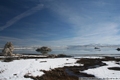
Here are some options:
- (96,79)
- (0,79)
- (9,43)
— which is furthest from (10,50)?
(96,79)

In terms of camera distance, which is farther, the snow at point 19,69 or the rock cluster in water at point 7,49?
the rock cluster in water at point 7,49

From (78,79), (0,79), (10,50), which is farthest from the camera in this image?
(10,50)

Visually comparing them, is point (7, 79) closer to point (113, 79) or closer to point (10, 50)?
point (113, 79)

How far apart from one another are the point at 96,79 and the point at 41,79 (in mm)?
8188

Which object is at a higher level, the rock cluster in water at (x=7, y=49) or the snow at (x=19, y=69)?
the rock cluster in water at (x=7, y=49)

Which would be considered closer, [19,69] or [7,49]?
[19,69]

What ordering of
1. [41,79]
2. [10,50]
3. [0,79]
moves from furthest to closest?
[10,50], [41,79], [0,79]

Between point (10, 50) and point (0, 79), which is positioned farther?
point (10, 50)

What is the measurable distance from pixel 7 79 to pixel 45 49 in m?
87.7

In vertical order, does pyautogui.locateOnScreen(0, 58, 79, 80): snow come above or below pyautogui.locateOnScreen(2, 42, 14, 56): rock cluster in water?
below

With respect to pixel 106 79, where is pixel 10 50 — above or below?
above

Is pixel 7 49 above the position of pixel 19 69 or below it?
above

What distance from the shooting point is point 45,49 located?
10450cm

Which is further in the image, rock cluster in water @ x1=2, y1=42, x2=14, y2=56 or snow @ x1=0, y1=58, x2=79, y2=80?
rock cluster in water @ x1=2, y1=42, x2=14, y2=56
